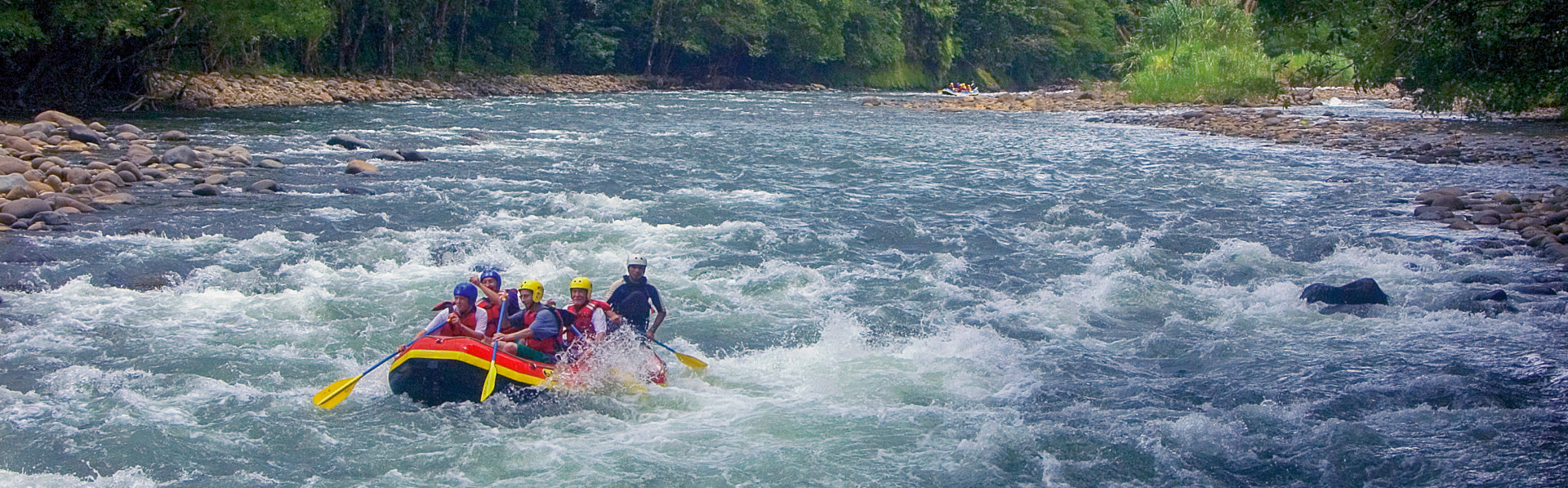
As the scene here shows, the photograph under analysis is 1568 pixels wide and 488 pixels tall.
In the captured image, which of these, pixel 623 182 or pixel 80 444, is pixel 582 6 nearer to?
pixel 623 182

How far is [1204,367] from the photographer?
883cm

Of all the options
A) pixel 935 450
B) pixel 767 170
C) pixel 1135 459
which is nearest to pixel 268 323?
pixel 935 450

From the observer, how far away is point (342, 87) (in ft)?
117

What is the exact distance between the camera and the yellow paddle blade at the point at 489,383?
7379mm

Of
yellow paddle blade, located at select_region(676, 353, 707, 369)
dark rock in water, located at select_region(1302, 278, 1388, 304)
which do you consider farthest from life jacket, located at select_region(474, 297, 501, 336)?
dark rock in water, located at select_region(1302, 278, 1388, 304)

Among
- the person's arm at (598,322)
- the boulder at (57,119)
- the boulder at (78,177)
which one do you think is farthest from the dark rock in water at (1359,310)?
the boulder at (57,119)

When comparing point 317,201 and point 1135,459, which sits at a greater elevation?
point 1135,459

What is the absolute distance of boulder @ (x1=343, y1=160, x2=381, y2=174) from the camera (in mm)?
18219

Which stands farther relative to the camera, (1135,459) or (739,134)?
(739,134)

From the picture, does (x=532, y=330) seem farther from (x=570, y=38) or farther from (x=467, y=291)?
(x=570, y=38)

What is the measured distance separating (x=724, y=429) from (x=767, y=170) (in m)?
13.2

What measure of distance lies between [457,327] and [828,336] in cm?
305

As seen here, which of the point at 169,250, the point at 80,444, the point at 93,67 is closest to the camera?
the point at 80,444

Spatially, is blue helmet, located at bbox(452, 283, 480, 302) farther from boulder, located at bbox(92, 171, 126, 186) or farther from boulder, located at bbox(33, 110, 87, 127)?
boulder, located at bbox(33, 110, 87, 127)
